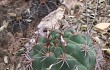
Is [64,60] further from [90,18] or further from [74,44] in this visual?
[90,18]

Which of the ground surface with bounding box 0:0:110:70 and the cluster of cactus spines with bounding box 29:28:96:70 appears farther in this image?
the ground surface with bounding box 0:0:110:70

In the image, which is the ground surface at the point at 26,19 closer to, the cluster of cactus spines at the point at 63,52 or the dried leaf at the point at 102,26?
the dried leaf at the point at 102,26

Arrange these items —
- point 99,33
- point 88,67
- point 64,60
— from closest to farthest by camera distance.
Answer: point 64,60 < point 88,67 < point 99,33

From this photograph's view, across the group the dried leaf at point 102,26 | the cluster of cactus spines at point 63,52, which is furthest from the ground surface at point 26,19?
the cluster of cactus spines at point 63,52

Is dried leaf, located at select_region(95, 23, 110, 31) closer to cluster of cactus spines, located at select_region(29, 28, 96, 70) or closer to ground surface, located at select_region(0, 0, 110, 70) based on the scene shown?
ground surface, located at select_region(0, 0, 110, 70)

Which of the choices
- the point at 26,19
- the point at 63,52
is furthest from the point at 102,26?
the point at 63,52

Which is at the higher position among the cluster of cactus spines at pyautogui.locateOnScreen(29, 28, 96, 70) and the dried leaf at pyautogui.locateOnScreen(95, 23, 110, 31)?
the cluster of cactus spines at pyautogui.locateOnScreen(29, 28, 96, 70)

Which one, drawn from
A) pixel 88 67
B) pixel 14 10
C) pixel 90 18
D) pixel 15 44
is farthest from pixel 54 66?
pixel 14 10

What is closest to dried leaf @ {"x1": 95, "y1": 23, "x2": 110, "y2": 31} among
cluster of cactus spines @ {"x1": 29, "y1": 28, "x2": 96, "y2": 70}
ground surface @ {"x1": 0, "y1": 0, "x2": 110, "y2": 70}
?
ground surface @ {"x1": 0, "y1": 0, "x2": 110, "y2": 70}

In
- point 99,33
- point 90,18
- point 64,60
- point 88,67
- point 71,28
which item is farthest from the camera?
point 90,18
